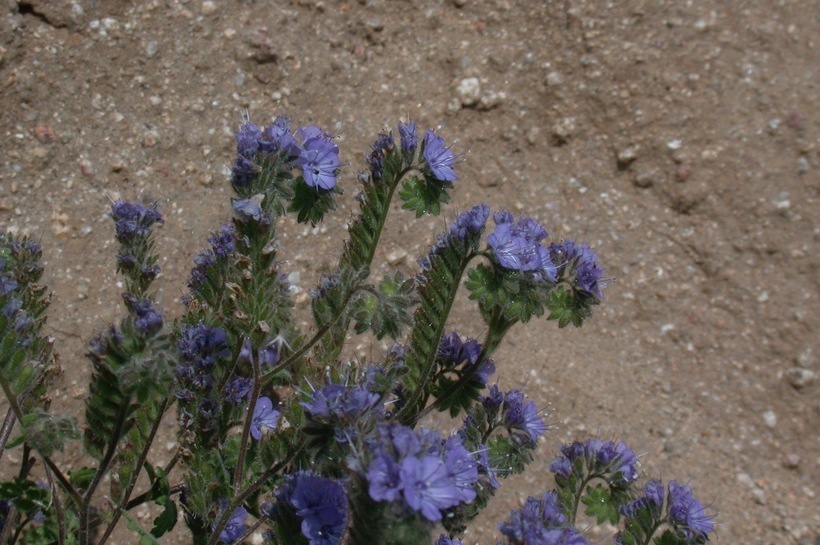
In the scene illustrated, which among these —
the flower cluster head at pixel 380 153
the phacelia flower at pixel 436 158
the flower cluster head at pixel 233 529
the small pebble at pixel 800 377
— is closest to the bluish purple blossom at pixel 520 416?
the phacelia flower at pixel 436 158

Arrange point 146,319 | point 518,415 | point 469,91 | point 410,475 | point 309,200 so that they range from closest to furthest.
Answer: point 410,475 → point 146,319 → point 309,200 → point 518,415 → point 469,91

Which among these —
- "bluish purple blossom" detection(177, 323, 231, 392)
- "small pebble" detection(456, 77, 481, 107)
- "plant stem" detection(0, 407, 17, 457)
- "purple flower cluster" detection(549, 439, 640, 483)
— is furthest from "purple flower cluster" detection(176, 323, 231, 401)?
"small pebble" detection(456, 77, 481, 107)

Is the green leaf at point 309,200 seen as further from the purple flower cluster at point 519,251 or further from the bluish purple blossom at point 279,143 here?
the purple flower cluster at point 519,251

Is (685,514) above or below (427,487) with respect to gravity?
below

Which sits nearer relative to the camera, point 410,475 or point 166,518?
point 410,475

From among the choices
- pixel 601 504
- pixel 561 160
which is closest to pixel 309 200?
pixel 601 504

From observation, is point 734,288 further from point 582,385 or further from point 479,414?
point 479,414

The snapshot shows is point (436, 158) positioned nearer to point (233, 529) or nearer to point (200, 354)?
point (200, 354)
